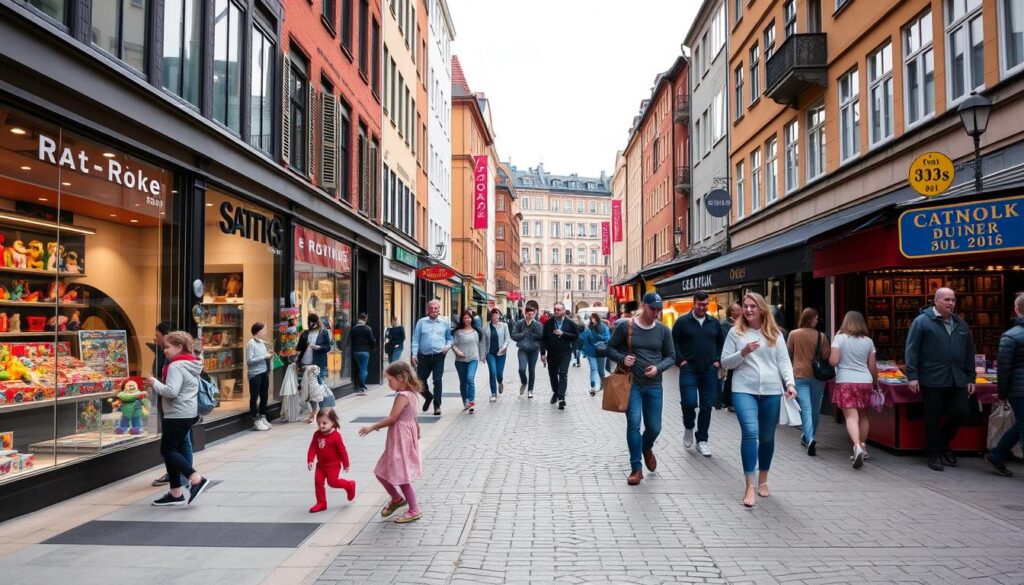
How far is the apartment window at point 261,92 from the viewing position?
1229 cm

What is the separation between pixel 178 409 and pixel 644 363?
170 inches

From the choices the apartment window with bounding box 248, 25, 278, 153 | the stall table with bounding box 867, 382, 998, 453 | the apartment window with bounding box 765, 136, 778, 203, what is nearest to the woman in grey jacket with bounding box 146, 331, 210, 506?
the apartment window with bounding box 248, 25, 278, 153

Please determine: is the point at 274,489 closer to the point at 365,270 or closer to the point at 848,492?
the point at 848,492

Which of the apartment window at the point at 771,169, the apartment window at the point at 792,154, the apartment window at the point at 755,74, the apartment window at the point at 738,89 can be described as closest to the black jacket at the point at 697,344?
the apartment window at the point at 792,154

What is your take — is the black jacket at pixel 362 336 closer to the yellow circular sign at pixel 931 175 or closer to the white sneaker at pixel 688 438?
the white sneaker at pixel 688 438

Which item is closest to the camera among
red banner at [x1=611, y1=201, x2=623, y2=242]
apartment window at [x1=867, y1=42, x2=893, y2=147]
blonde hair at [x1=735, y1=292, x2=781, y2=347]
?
Result: blonde hair at [x1=735, y1=292, x2=781, y2=347]

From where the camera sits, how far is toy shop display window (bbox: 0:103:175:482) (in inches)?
271

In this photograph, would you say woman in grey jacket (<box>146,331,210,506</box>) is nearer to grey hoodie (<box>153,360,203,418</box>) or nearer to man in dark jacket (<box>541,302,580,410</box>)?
grey hoodie (<box>153,360,203,418</box>)

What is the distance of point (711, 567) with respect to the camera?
494 centimetres

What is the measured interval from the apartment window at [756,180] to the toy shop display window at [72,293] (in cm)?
1919

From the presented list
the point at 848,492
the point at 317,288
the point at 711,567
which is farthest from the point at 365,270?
the point at 711,567

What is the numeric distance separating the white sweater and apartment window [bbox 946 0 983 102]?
7.85m

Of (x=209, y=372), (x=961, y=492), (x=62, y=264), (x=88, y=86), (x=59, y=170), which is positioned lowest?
(x=961, y=492)

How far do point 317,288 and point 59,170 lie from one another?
27.2 feet
